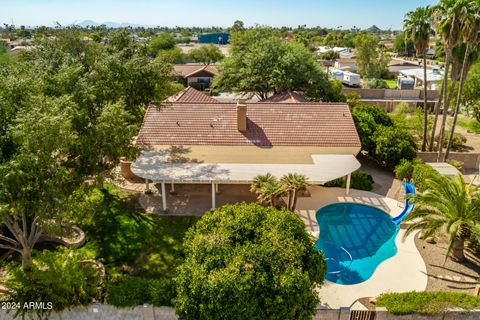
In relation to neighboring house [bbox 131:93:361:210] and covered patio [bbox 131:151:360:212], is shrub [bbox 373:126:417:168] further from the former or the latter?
covered patio [bbox 131:151:360:212]

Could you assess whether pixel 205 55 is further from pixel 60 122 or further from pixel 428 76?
pixel 60 122

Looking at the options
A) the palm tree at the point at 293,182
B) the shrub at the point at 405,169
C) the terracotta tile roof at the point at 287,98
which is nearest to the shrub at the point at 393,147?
the shrub at the point at 405,169

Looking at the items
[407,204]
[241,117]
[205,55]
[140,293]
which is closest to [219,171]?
[241,117]

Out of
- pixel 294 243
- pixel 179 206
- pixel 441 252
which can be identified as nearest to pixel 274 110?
pixel 179 206

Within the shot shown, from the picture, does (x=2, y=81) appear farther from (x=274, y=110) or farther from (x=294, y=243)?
(x=274, y=110)

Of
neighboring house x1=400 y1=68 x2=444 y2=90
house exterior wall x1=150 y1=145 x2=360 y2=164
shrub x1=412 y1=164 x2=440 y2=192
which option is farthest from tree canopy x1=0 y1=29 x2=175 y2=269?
neighboring house x1=400 y1=68 x2=444 y2=90

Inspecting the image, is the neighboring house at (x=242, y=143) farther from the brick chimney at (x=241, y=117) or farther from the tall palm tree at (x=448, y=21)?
the tall palm tree at (x=448, y=21)

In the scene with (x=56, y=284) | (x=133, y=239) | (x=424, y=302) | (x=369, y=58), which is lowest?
(x=133, y=239)
